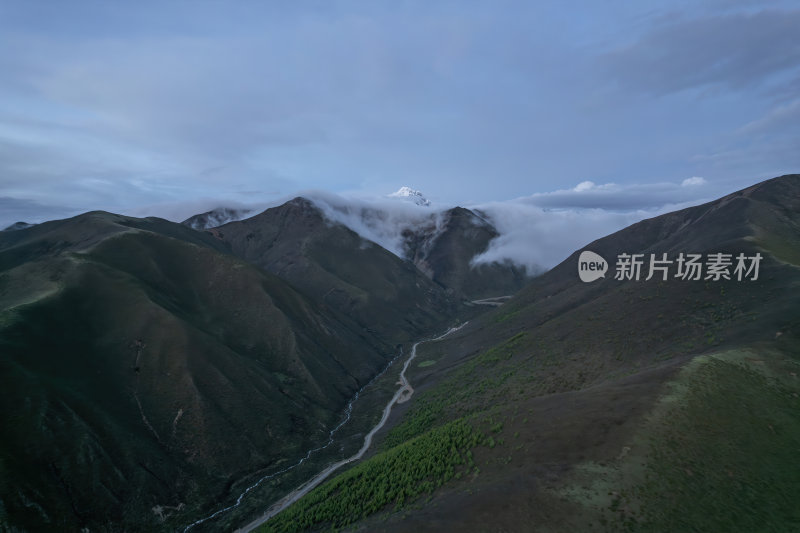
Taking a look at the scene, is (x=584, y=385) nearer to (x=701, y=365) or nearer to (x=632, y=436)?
(x=701, y=365)

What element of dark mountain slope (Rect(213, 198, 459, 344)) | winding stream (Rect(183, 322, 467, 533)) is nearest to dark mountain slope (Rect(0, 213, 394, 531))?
winding stream (Rect(183, 322, 467, 533))

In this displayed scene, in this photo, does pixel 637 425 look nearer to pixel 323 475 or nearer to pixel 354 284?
pixel 323 475

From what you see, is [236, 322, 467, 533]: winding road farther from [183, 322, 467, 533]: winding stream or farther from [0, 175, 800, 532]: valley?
[0, 175, 800, 532]: valley

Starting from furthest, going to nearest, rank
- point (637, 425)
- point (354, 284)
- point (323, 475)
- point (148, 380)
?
point (354, 284)
point (148, 380)
point (323, 475)
point (637, 425)

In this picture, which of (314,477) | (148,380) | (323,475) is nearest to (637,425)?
(323,475)

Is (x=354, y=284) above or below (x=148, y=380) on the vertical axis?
above

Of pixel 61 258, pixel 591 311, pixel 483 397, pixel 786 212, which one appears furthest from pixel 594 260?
pixel 61 258

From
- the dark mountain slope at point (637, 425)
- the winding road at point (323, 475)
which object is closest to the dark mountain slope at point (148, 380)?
the winding road at point (323, 475)
